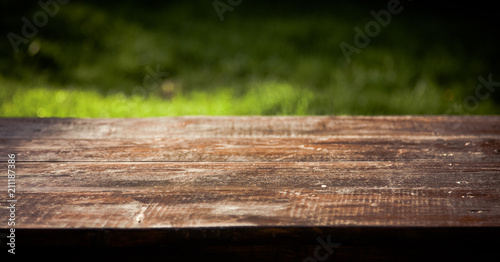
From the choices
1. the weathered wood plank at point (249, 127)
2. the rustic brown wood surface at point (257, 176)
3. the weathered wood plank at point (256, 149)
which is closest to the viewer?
the rustic brown wood surface at point (257, 176)

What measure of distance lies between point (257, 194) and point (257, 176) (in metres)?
0.09

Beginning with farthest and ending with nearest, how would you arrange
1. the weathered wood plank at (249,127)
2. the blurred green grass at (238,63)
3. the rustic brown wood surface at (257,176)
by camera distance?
the blurred green grass at (238,63)
the weathered wood plank at (249,127)
the rustic brown wood surface at (257,176)

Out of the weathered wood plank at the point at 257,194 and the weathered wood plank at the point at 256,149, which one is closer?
the weathered wood plank at the point at 257,194

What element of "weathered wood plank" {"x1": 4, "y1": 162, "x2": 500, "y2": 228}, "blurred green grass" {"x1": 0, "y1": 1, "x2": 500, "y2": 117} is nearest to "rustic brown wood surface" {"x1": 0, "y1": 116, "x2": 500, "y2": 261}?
"weathered wood plank" {"x1": 4, "y1": 162, "x2": 500, "y2": 228}

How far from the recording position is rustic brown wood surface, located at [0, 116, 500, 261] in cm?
67

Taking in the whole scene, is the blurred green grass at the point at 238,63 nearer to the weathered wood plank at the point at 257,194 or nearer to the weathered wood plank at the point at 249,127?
the weathered wood plank at the point at 249,127

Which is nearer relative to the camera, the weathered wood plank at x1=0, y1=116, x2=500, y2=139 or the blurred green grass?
the weathered wood plank at x1=0, y1=116, x2=500, y2=139

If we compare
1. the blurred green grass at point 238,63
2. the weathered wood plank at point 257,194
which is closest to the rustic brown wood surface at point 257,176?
the weathered wood plank at point 257,194

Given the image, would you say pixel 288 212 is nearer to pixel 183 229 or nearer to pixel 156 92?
pixel 183 229

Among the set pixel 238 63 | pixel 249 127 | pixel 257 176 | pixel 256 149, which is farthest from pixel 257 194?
pixel 238 63

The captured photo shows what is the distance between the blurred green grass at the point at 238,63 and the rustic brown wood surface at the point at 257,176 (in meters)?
1.12

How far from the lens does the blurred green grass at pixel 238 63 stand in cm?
245

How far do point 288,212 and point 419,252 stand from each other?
0.24 metres

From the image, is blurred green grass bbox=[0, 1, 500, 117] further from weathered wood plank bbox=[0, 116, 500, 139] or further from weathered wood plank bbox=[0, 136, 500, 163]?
weathered wood plank bbox=[0, 136, 500, 163]
